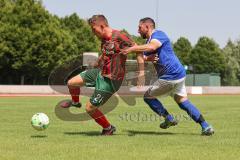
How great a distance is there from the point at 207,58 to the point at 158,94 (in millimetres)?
80987

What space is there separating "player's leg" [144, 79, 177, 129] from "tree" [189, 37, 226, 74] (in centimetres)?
7985

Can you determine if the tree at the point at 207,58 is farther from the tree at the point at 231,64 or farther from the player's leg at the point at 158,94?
the player's leg at the point at 158,94

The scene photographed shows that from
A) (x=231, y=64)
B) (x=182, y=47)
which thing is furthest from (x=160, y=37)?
(x=182, y=47)

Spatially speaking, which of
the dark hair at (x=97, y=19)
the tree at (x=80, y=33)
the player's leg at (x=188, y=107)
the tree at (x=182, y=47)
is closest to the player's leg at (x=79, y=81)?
the dark hair at (x=97, y=19)

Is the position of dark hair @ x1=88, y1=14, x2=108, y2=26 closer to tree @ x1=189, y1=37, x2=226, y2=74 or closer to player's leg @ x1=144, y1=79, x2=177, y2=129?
player's leg @ x1=144, y1=79, x2=177, y2=129

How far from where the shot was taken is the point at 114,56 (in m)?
9.33

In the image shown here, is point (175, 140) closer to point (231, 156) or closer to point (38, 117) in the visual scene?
point (231, 156)

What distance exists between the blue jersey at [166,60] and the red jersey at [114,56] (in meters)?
0.51

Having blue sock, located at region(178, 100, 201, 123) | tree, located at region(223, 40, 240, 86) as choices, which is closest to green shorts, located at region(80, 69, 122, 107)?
blue sock, located at region(178, 100, 201, 123)

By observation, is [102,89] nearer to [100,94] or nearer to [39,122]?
[100,94]

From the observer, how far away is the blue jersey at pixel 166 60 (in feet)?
31.1

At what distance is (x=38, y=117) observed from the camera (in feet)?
31.9

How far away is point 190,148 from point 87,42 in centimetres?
6295

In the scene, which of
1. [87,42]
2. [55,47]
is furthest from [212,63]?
[55,47]
